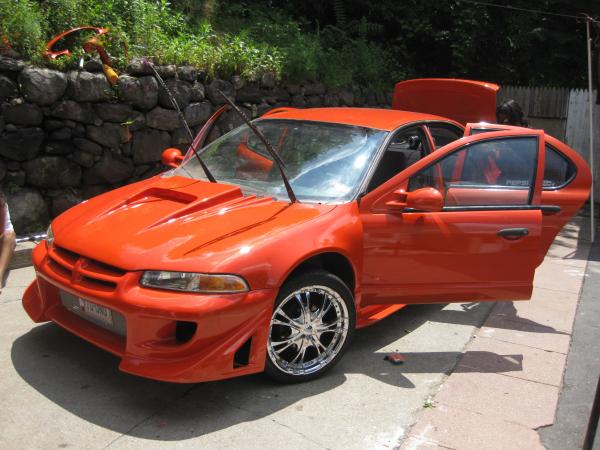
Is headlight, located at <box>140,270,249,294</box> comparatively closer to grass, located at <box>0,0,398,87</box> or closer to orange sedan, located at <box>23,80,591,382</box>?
orange sedan, located at <box>23,80,591,382</box>

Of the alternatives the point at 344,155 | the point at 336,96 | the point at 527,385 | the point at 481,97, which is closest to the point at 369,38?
the point at 336,96

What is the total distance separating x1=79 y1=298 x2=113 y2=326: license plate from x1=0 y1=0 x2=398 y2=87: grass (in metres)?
3.84

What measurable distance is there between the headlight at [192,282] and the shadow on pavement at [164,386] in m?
0.73

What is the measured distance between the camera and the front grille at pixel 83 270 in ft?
11.2

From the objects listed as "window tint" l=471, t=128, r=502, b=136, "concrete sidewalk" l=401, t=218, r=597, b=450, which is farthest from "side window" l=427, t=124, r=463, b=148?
"concrete sidewalk" l=401, t=218, r=597, b=450

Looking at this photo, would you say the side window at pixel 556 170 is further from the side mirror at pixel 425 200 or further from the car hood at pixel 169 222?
the car hood at pixel 169 222

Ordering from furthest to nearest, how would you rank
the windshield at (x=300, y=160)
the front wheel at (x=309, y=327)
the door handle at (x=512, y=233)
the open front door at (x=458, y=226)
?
the door handle at (x=512, y=233), the windshield at (x=300, y=160), the open front door at (x=458, y=226), the front wheel at (x=309, y=327)

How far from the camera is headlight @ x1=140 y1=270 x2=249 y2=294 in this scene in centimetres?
328

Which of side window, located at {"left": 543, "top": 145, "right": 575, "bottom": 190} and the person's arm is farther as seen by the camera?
the person's arm

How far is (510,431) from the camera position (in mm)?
3473

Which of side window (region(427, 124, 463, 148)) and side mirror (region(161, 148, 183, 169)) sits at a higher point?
side window (region(427, 124, 463, 148))

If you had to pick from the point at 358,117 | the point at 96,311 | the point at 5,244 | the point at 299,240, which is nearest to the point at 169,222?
the point at 96,311

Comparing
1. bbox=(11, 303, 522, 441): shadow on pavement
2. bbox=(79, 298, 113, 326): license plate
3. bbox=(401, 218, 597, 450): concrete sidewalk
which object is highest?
bbox=(79, 298, 113, 326): license plate

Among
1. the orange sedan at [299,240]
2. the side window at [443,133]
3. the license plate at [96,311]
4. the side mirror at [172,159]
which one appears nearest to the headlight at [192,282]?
the orange sedan at [299,240]
